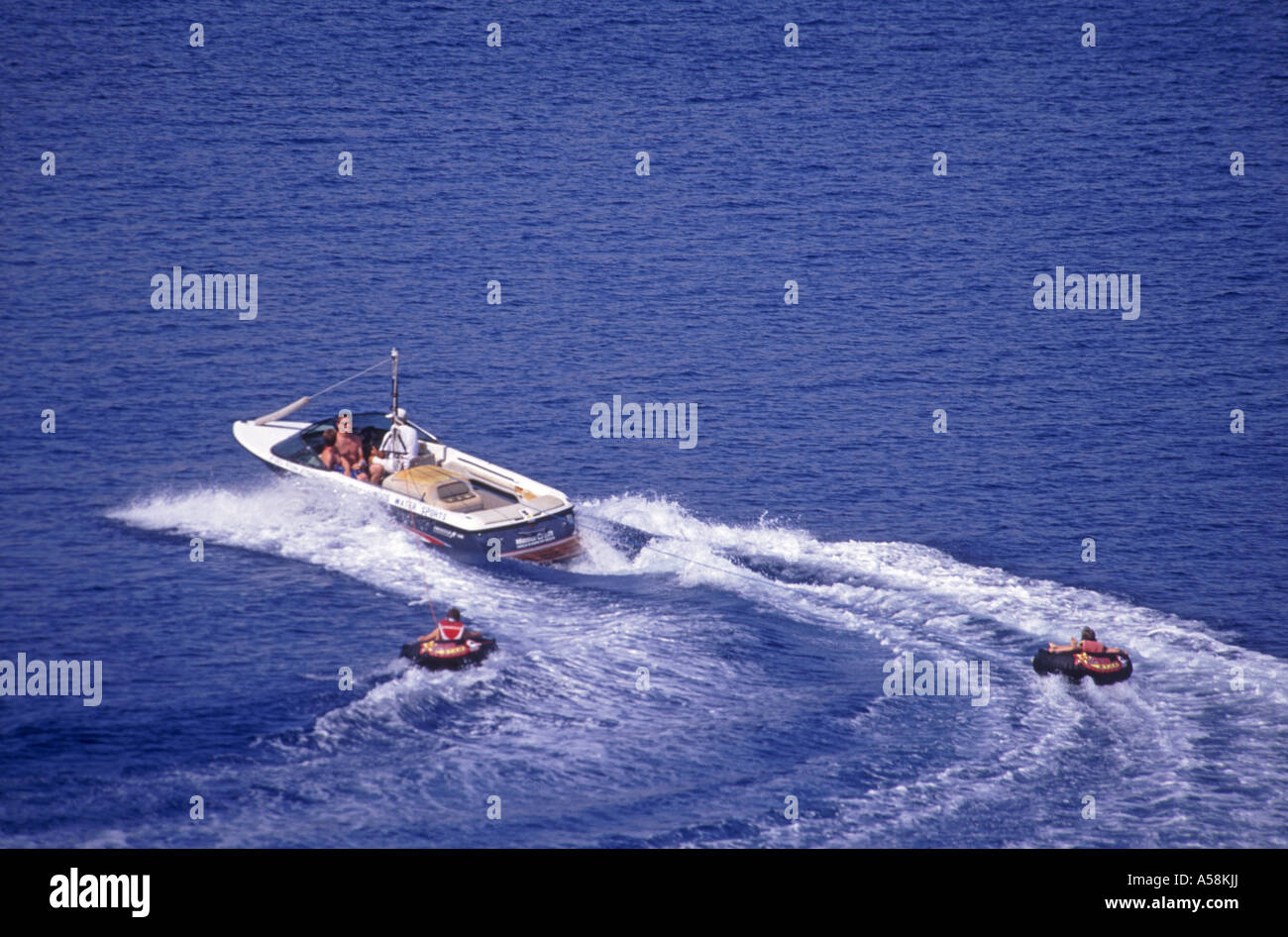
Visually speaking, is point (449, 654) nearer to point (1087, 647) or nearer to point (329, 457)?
point (329, 457)

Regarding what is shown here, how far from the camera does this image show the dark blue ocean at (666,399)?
29.7 m

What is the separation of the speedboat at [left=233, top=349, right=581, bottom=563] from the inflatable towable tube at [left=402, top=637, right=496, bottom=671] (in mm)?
Result: 5743

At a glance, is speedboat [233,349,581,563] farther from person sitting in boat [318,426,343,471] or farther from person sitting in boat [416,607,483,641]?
person sitting in boat [416,607,483,641]

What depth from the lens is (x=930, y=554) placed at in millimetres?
41750

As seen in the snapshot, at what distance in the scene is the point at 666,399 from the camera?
55625 mm

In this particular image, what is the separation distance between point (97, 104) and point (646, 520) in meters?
50.8

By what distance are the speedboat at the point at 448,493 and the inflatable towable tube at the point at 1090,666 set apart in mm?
12768

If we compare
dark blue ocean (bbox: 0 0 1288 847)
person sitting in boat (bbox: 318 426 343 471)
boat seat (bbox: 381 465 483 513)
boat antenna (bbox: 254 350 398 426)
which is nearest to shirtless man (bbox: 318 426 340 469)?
person sitting in boat (bbox: 318 426 343 471)

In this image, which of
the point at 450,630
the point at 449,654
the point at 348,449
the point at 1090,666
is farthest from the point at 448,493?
the point at 1090,666

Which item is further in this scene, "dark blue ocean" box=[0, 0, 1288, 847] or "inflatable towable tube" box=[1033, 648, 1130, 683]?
"inflatable towable tube" box=[1033, 648, 1130, 683]

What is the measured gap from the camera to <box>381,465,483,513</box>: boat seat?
39094mm
